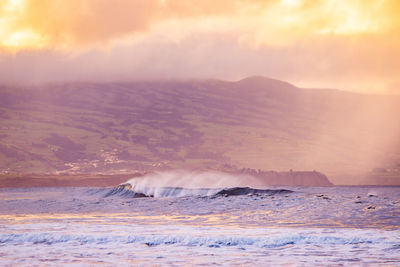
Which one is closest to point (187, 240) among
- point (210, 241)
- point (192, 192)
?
point (210, 241)

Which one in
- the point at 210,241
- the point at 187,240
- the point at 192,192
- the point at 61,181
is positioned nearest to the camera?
the point at 210,241

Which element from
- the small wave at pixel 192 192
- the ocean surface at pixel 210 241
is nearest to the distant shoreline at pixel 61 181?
the small wave at pixel 192 192

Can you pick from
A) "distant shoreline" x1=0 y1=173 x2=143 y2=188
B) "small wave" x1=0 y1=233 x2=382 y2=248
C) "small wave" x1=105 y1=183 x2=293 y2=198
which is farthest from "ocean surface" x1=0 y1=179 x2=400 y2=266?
"distant shoreline" x1=0 y1=173 x2=143 y2=188

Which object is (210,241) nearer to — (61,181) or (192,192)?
(192,192)

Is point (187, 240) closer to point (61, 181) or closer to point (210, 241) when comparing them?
point (210, 241)

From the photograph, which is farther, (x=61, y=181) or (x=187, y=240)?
(x=61, y=181)

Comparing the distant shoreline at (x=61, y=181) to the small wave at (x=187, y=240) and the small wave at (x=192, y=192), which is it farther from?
the small wave at (x=187, y=240)

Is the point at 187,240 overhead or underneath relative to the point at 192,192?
underneath

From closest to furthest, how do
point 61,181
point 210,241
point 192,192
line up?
point 210,241 < point 192,192 < point 61,181

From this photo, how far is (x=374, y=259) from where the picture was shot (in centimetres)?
1752

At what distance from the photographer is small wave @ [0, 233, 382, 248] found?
21.0 metres

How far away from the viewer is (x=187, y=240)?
71.1 feet

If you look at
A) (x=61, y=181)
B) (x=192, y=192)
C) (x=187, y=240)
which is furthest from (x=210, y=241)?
(x=61, y=181)

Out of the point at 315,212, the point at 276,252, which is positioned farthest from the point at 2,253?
the point at 315,212
